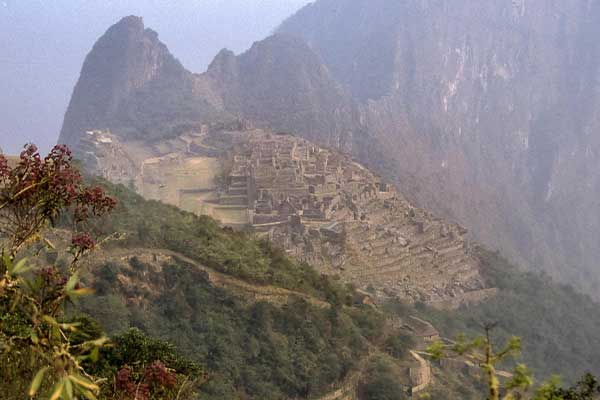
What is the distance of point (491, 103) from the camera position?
270 feet

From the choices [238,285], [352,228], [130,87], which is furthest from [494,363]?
[130,87]

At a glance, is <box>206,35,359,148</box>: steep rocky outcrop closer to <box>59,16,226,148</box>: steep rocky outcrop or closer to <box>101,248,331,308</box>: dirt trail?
<box>59,16,226,148</box>: steep rocky outcrop

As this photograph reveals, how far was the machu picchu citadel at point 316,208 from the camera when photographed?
2133cm

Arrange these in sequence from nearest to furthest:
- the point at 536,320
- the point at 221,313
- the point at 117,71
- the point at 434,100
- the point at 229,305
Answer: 1. the point at 221,313
2. the point at 229,305
3. the point at 536,320
4. the point at 117,71
5. the point at 434,100

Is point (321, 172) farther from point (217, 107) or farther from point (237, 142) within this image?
point (217, 107)

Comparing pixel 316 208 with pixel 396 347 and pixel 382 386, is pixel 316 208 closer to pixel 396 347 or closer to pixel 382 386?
pixel 396 347

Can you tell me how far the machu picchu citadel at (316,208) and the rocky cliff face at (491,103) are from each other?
1037 inches

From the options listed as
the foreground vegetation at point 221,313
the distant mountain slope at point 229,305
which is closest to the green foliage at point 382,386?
the foreground vegetation at point 221,313

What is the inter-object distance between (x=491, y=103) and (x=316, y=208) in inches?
2582

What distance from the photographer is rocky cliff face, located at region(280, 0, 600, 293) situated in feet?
205

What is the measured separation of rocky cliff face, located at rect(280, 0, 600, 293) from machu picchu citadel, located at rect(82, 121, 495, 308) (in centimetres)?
2634

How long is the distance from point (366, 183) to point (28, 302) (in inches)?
1061

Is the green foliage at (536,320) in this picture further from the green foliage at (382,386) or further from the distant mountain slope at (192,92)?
the distant mountain slope at (192,92)

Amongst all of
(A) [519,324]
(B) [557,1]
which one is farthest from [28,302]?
(B) [557,1]
